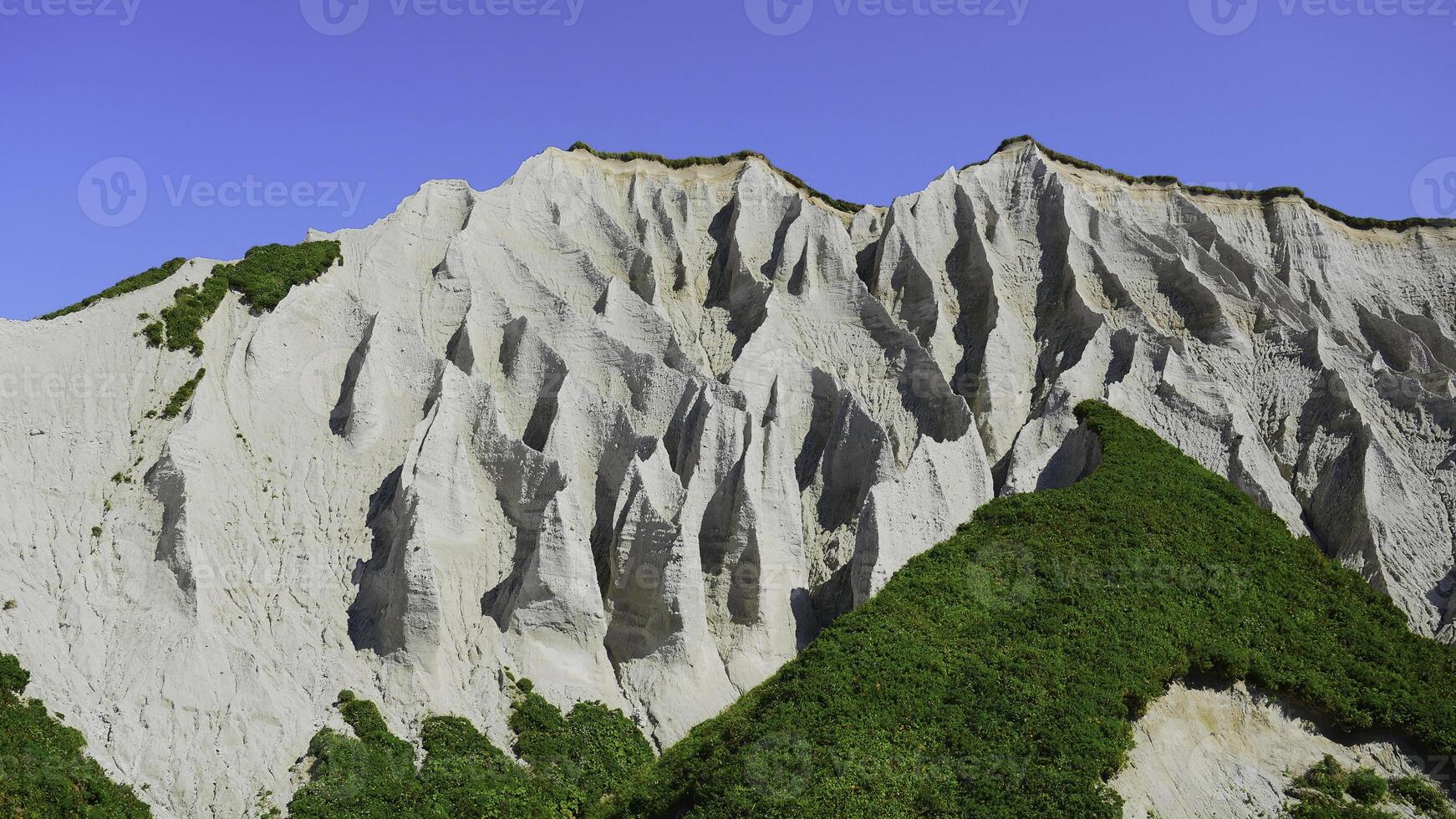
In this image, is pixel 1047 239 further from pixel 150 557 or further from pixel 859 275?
pixel 150 557

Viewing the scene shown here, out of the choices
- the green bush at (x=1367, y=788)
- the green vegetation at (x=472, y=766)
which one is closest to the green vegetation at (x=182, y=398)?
the green vegetation at (x=472, y=766)

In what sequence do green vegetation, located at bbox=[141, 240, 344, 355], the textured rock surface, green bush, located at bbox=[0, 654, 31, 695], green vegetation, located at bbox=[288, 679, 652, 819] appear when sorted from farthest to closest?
green vegetation, located at bbox=[141, 240, 344, 355]
green vegetation, located at bbox=[288, 679, 652, 819]
green bush, located at bbox=[0, 654, 31, 695]
the textured rock surface

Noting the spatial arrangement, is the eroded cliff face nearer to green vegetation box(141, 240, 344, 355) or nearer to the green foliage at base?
green vegetation box(141, 240, 344, 355)

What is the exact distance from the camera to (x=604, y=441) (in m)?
30.9

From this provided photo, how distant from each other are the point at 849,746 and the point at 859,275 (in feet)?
80.6

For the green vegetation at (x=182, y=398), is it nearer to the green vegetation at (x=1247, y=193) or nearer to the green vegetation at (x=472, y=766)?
the green vegetation at (x=472, y=766)

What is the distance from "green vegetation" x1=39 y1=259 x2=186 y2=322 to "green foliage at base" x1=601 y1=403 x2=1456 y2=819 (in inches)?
816

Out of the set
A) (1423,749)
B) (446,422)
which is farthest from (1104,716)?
(446,422)

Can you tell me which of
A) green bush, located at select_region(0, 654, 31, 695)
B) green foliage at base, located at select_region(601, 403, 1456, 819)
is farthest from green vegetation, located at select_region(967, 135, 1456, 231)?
green bush, located at select_region(0, 654, 31, 695)

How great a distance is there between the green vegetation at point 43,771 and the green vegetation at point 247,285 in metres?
10.9

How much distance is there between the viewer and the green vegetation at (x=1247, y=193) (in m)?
46.4

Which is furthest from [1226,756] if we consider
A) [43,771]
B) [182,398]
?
[182,398]

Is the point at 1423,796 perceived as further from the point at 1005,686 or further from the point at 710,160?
the point at 710,160

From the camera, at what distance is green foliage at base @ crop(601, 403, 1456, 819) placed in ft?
67.5
